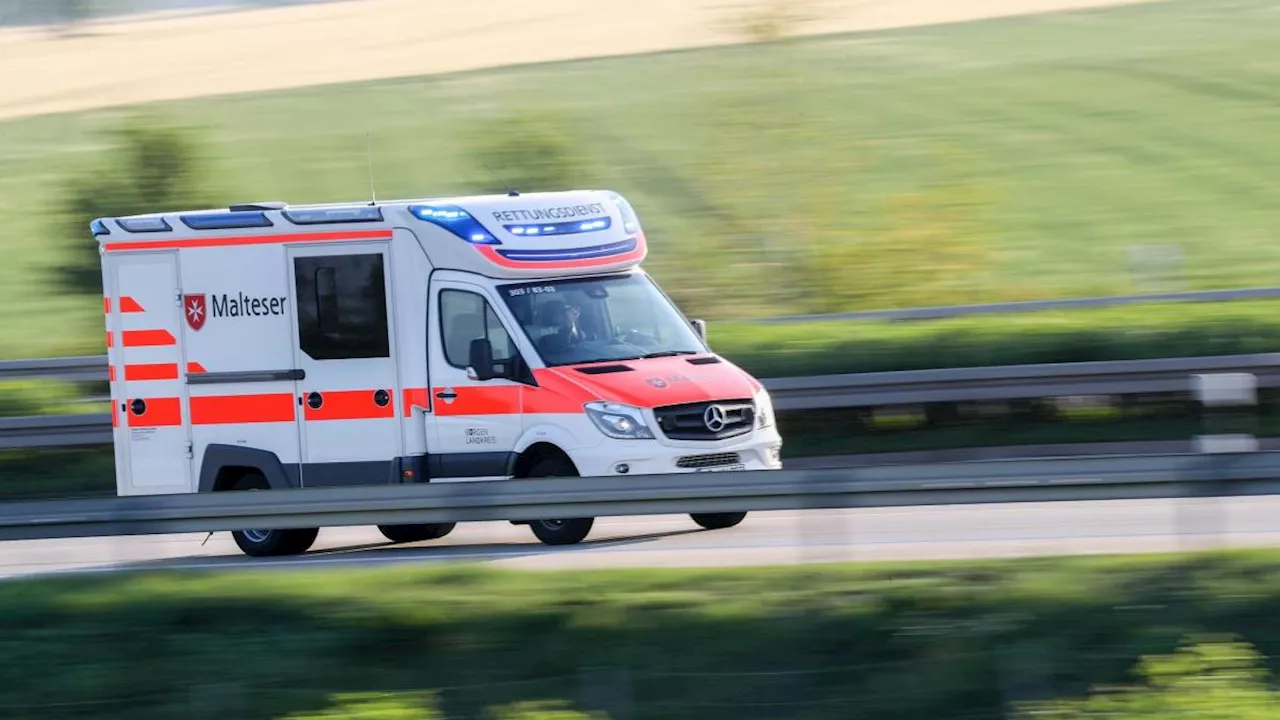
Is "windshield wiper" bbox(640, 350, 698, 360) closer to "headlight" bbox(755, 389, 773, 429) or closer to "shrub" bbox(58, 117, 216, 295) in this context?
"headlight" bbox(755, 389, 773, 429)

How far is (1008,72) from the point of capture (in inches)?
1609

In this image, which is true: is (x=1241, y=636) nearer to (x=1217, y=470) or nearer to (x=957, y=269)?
(x=1217, y=470)

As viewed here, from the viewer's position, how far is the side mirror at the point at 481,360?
486 inches

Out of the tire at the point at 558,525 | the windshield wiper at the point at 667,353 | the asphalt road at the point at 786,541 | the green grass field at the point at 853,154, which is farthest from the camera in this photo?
the green grass field at the point at 853,154

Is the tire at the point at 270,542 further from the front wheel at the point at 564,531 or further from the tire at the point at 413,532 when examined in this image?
the front wheel at the point at 564,531

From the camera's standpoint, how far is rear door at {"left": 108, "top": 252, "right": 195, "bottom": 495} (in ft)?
43.0

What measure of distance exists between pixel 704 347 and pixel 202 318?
12.0ft

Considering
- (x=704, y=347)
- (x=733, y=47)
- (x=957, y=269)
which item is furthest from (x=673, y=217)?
(x=704, y=347)

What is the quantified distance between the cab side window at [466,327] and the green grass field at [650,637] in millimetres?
4051

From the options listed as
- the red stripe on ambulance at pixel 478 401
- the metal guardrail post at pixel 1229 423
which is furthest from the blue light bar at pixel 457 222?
the metal guardrail post at pixel 1229 423

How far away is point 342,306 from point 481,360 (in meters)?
1.13

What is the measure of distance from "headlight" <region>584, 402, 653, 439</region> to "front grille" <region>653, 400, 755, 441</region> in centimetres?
13

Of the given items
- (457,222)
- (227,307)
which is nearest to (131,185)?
(227,307)

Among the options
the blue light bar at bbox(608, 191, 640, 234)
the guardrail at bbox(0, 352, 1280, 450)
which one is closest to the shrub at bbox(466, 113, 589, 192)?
the guardrail at bbox(0, 352, 1280, 450)
